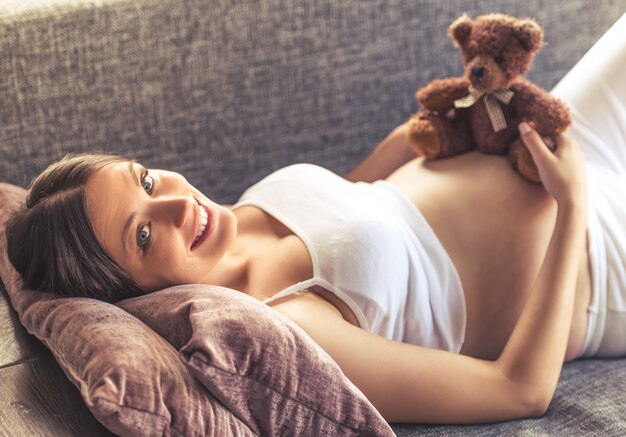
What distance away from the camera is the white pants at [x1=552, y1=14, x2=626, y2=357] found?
1.45 m

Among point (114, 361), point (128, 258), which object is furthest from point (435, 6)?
point (114, 361)

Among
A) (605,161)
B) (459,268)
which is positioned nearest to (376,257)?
(459,268)

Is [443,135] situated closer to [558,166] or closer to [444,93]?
[444,93]

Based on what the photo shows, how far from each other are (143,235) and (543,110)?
0.73m

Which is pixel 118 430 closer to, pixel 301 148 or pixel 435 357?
pixel 435 357

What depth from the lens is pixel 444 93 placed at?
1.50 m

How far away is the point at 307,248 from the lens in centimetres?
135

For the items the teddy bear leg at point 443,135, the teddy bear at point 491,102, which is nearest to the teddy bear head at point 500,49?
the teddy bear at point 491,102

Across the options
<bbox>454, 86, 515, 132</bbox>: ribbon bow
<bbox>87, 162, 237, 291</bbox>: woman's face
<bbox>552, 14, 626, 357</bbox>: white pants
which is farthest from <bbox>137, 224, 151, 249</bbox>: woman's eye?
<bbox>552, 14, 626, 357</bbox>: white pants

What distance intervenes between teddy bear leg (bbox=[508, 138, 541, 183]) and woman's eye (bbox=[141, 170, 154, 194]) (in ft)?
2.13

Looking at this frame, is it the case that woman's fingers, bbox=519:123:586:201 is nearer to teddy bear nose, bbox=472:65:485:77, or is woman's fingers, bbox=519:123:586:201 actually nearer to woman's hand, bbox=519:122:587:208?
woman's hand, bbox=519:122:587:208

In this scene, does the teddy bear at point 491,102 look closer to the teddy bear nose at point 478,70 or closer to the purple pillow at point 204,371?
the teddy bear nose at point 478,70

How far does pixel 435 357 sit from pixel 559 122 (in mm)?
502

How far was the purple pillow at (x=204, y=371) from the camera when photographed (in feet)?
2.89
